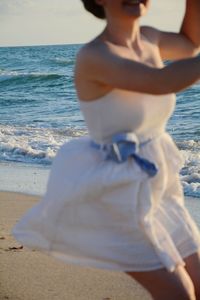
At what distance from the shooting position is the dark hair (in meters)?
2.48

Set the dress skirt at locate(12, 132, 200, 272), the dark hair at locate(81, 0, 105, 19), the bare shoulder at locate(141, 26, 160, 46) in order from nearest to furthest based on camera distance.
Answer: the dress skirt at locate(12, 132, 200, 272) < the dark hair at locate(81, 0, 105, 19) < the bare shoulder at locate(141, 26, 160, 46)

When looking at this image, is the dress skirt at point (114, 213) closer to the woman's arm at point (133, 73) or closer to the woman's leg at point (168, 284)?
the woman's leg at point (168, 284)

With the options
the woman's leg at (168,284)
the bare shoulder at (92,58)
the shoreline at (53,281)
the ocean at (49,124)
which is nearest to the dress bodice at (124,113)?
the bare shoulder at (92,58)

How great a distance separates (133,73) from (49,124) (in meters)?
11.4

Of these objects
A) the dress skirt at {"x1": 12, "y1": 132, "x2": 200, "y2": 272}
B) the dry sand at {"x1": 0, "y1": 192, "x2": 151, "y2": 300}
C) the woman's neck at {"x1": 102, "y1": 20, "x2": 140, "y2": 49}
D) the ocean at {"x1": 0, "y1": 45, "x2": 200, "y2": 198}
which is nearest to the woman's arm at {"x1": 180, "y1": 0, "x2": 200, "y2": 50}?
the woman's neck at {"x1": 102, "y1": 20, "x2": 140, "y2": 49}

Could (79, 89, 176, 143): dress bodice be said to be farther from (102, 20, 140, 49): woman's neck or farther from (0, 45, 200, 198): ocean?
(0, 45, 200, 198): ocean

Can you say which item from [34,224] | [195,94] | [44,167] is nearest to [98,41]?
[34,224]

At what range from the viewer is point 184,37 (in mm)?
2658

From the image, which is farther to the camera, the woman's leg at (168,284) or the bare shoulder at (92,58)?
the woman's leg at (168,284)

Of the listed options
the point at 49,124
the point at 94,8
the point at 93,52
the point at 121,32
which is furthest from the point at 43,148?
the point at 93,52

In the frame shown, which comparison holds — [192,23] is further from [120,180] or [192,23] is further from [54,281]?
[54,281]

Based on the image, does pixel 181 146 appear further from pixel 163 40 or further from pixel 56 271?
pixel 163 40

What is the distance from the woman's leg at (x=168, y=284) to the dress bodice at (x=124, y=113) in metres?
0.47

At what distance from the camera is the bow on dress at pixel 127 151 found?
2.35 metres
